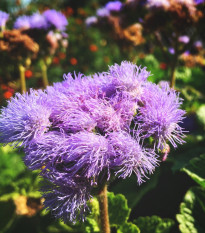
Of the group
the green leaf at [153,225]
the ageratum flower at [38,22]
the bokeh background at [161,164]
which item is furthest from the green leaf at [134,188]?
the ageratum flower at [38,22]

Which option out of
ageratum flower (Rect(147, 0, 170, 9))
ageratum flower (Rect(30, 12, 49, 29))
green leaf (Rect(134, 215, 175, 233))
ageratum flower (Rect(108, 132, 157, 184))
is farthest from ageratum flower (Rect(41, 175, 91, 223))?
ageratum flower (Rect(30, 12, 49, 29))

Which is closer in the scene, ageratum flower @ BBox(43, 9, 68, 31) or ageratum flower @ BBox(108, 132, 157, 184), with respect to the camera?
ageratum flower @ BBox(108, 132, 157, 184)

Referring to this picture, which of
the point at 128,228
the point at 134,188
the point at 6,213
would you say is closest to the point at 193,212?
the point at 128,228

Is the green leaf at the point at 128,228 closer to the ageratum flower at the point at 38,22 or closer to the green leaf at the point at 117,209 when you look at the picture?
the green leaf at the point at 117,209

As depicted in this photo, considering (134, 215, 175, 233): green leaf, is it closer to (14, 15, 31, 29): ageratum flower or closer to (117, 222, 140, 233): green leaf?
(117, 222, 140, 233): green leaf

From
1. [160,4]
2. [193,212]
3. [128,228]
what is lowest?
[128,228]

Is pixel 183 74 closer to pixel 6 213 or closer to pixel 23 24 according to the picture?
pixel 23 24
